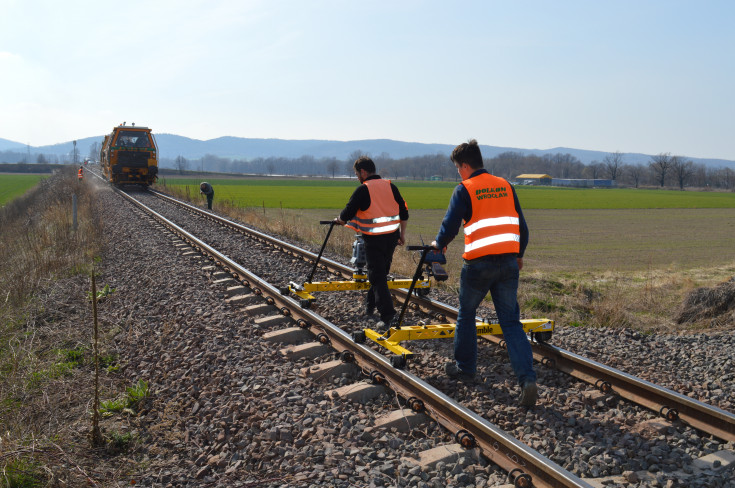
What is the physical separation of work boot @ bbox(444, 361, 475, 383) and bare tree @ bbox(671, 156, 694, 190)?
494 ft

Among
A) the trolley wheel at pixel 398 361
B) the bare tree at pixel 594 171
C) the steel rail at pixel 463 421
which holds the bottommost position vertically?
the steel rail at pixel 463 421

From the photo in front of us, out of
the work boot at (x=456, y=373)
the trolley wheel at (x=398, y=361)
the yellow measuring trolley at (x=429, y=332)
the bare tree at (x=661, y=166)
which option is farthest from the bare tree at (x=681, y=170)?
the trolley wheel at (x=398, y=361)

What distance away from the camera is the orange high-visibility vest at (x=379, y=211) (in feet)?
21.9

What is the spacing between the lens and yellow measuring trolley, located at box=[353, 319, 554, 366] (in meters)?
5.59

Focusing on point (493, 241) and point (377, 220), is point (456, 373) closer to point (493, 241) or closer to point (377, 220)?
point (493, 241)

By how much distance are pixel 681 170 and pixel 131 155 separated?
139 meters

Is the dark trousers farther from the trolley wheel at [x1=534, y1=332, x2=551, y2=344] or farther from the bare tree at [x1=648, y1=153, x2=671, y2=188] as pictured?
the bare tree at [x1=648, y1=153, x2=671, y2=188]

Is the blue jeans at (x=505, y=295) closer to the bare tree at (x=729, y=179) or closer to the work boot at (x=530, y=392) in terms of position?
the work boot at (x=530, y=392)

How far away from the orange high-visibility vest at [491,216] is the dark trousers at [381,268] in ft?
6.86

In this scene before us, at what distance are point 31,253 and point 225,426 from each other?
10510mm

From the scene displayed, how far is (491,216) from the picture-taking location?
477 centimetres

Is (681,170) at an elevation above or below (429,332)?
above

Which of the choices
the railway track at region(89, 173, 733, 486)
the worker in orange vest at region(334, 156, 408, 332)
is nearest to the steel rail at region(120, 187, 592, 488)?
the railway track at region(89, 173, 733, 486)

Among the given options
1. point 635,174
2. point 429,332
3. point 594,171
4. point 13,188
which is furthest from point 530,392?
point 594,171
